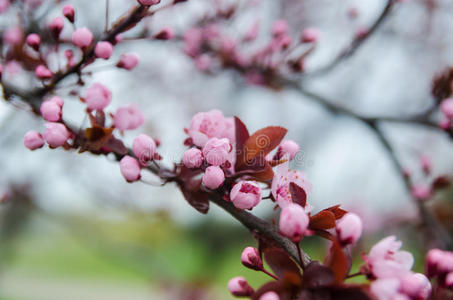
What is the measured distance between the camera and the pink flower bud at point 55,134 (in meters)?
0.79

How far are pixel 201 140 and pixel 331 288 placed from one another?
450 millimetres

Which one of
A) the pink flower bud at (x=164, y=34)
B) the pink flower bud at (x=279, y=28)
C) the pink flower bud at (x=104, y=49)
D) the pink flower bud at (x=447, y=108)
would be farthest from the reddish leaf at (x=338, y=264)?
the pink flower bud at (x=279, y=28)

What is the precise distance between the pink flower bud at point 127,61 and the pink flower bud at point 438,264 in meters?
1.05

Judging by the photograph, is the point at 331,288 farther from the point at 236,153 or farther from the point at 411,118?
the point at 411,118

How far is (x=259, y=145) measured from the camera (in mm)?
821

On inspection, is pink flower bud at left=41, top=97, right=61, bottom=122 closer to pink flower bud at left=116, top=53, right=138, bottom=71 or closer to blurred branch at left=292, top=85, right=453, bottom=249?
pink flower bud at left=116, top=53, right=138, bottom=71

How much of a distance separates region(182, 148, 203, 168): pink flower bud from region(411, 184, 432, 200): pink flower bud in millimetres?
1506

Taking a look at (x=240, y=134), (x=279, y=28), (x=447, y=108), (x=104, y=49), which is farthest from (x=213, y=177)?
(x=279, y=28)

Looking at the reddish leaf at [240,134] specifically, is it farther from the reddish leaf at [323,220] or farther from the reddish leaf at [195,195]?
the reddish leaf at [323,220]

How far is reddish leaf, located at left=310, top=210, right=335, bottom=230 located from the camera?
0.71m

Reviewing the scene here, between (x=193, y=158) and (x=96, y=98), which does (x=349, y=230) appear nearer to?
(x=193, y=158)

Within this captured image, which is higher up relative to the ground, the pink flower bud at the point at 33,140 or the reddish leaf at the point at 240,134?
the reddish leaf at the point at 240,134

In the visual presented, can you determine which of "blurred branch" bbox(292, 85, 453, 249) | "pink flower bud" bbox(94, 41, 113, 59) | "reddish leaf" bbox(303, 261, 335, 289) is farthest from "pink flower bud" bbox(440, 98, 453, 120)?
"pink flower bud" bbox(94, 41, 113, 59)

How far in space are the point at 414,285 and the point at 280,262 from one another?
25 centimetres
